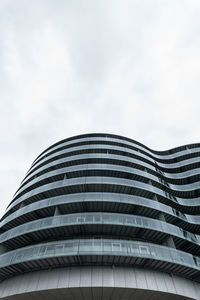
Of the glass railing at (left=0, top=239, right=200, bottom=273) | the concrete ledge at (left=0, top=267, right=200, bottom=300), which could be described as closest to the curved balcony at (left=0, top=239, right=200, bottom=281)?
the glass railing at (left=0, top=239, right=200, bottom=273)

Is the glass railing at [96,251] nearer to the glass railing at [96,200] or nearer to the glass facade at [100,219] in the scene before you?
the glass facade at [100,219]

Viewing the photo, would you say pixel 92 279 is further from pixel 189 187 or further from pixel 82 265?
pixel 189 187

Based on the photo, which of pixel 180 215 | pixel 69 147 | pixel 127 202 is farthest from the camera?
pixel 69 147

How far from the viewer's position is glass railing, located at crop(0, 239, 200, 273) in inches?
576

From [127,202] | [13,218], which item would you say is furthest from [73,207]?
[13,218]

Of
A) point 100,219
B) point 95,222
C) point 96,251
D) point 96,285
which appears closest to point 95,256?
point 96,251

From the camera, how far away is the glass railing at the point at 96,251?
1463 centimetres

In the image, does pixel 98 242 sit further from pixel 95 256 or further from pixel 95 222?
pixel 95 222

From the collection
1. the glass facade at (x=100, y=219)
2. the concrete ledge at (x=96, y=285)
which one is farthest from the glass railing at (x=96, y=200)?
the concrete ledge at (x=96, y=285)

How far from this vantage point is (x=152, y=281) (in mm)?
14672

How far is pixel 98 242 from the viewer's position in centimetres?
1531

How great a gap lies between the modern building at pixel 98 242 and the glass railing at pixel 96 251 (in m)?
0.08

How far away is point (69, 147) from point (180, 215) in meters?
19.7

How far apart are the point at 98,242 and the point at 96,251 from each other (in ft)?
2.70
